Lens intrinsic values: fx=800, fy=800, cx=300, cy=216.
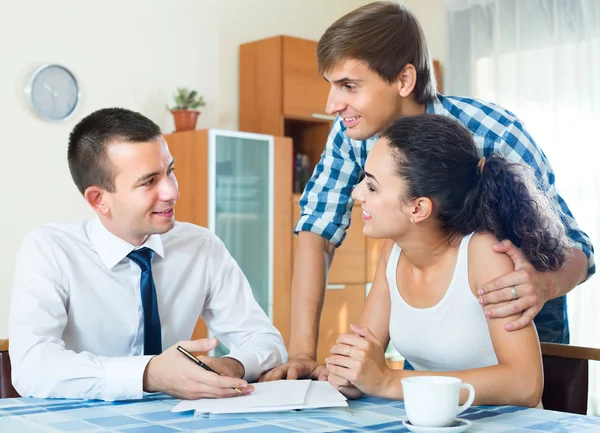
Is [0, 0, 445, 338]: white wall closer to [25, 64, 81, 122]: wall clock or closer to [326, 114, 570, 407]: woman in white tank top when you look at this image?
[25, 64, 81, 122]: wall clock

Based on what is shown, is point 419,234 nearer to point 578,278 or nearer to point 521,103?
point 578,278

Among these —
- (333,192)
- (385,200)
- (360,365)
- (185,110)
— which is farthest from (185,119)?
(360,365)

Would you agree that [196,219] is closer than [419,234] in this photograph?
No

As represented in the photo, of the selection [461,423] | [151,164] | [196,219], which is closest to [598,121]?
[196,219]

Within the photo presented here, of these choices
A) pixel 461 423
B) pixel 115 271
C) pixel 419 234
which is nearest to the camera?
pixel 461 423

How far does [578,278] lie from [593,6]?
3.41 meters

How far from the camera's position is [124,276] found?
1908 millimetres

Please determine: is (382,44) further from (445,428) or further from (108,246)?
(445,428)

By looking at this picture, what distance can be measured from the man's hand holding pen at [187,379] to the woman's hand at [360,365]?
0.57 ft

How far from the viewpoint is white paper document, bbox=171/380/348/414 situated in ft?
4.35

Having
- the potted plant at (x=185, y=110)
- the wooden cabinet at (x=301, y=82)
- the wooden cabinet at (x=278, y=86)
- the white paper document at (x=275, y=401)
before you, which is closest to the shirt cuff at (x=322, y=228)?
the white paper document at (x=275, y=401)

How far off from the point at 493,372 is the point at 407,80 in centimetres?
76

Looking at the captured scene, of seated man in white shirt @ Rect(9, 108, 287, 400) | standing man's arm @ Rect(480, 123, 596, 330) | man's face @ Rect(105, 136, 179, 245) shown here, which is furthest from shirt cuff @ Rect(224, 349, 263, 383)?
standing man's arm @ Rect(480, 123, 596, 330)

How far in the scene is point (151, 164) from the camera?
73.9 inches
